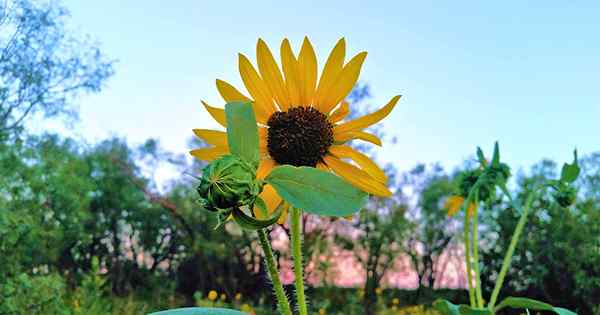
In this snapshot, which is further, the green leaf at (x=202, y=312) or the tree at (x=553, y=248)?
the tree at (x=553, y=248)

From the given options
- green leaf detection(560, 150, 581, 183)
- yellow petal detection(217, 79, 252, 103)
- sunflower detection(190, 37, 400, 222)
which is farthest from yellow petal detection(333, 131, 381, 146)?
green leaf detection(560, 150, 581, 183)

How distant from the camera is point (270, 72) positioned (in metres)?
0.66

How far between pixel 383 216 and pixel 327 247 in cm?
80

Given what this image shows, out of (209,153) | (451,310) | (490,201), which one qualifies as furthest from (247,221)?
(490,201)

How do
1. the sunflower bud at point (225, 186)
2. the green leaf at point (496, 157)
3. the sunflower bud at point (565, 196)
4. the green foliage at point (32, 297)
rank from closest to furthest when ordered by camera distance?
the sunflower bud at point (225, 186), the green leaf at point (496, 157), the sunflower bud at point (565, 196), the green foliage at point (32, 297)

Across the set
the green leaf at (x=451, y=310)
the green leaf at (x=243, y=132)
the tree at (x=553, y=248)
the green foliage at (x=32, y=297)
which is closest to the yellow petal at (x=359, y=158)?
the green leaf at (x=243, y=132)

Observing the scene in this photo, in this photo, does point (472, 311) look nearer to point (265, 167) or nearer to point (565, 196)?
point (265, 167)

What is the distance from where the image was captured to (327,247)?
21.4 feet

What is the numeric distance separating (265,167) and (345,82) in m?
0.13

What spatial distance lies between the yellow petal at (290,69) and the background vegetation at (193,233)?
420 cm

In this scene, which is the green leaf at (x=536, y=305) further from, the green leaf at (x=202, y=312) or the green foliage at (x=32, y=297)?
the green foliage at (x=32, y=297)

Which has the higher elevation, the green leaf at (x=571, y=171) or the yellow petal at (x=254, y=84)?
the green leaf at (x=571, y=171)

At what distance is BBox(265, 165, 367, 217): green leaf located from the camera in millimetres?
462

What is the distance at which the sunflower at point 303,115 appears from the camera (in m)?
0.64
